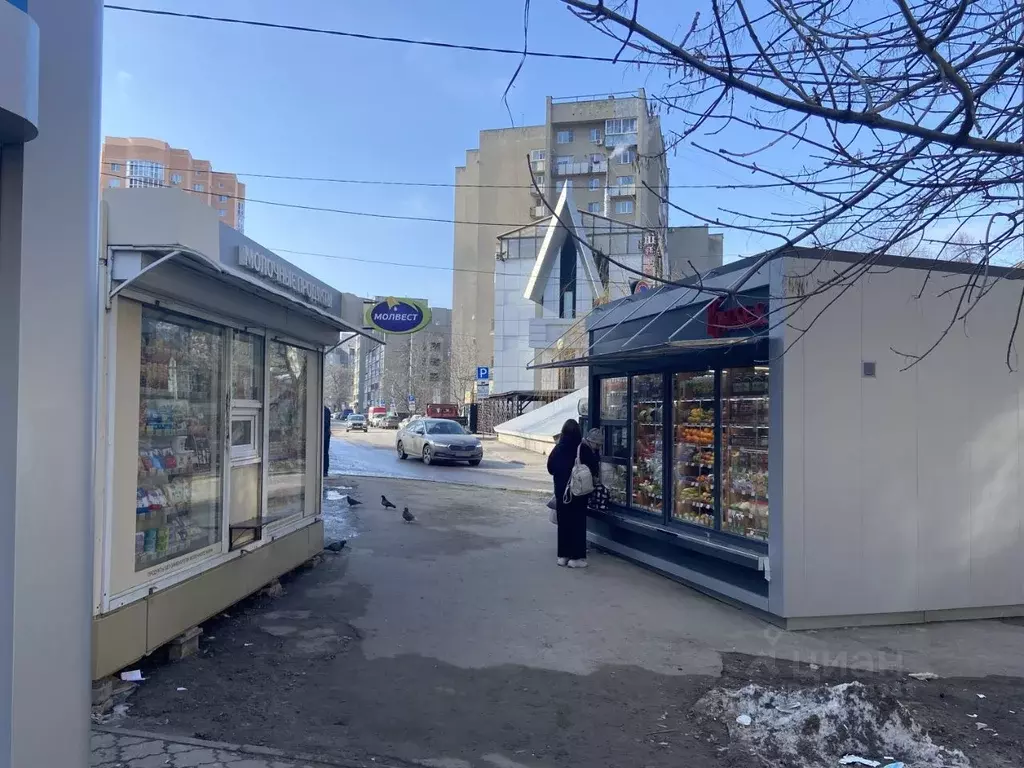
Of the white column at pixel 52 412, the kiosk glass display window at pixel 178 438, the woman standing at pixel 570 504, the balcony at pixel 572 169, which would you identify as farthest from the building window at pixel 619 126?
the white column at pixel 52 412

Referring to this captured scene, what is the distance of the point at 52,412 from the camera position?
1.87 metres

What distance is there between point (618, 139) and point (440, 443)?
156 feet

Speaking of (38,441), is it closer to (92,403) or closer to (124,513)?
(92,403)

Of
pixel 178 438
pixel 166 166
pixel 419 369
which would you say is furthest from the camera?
pixel 419 369

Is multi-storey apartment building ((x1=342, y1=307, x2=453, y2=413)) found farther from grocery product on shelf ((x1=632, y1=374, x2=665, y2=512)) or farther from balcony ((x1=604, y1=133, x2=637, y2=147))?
grocery product on shelf ((x1=632, y1=374, x2=665, y2=512))

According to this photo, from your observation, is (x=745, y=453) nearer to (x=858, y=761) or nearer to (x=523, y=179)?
(x=858, y=761)

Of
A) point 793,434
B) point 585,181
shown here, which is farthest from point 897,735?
point 585,181

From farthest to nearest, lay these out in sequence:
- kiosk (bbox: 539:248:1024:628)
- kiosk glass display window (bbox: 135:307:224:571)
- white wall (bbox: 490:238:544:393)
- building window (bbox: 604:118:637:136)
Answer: building window (bbox: 604:118:637:136) → white wall (bbox: 490:238:544:393) → kiosk (bbox: 539:248:1024:628) → kiosk glass display window (bbox: 135:307:224:571)

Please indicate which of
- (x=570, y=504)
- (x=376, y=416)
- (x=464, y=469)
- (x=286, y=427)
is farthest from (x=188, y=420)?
(x=376, y=416)

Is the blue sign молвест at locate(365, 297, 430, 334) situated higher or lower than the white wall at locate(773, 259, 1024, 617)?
higher

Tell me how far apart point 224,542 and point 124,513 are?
1.43m

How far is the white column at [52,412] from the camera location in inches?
71.1

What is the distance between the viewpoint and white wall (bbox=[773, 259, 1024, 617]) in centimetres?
644

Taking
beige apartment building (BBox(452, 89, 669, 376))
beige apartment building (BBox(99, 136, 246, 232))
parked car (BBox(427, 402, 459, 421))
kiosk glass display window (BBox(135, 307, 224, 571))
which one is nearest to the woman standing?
kiosk glass display window (BBox(135, 307, 224, 571))
